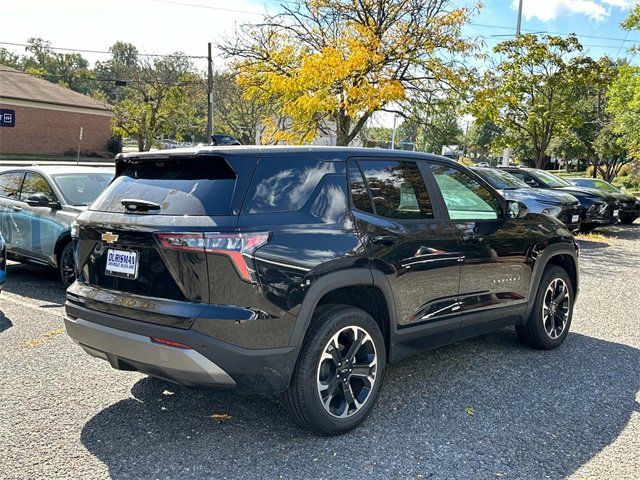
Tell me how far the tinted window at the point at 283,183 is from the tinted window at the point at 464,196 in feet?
4.08

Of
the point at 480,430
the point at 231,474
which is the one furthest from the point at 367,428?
the point at 231,474

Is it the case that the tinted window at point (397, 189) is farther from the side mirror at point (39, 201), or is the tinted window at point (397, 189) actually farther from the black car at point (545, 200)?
the black car at point (545, 200)

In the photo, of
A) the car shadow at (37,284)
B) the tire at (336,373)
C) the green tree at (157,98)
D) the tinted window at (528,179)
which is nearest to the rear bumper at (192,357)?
the tire at (336,373)

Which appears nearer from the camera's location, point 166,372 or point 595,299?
point 166,372

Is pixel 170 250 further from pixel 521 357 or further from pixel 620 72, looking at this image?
pixel 620 72

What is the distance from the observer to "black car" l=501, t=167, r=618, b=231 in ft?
46.7

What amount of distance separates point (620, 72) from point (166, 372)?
73.7 ft

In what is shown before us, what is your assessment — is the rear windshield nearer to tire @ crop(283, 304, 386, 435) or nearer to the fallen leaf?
tire @ crop(283, 304, 386, 435)

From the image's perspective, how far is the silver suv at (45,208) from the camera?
278 inches

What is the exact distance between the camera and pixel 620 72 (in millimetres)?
20797

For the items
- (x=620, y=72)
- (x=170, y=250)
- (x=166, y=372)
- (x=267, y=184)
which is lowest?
(x=166, y=372)

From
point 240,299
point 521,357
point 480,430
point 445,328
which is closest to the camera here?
point 240,299

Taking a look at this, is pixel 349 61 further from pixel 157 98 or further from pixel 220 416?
pixel 157 98

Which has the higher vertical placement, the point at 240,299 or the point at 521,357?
the point at 240,299
